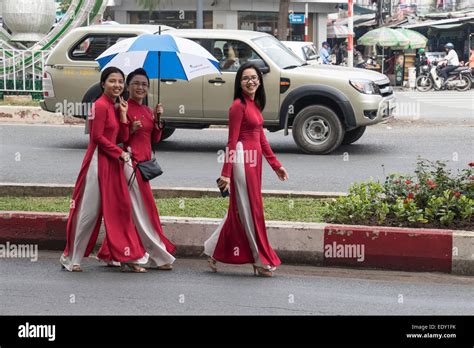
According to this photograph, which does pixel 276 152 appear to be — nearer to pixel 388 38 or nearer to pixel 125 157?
pixel 125 157

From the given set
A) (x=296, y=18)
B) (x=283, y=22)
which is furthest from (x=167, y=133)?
(x=296, y=18)

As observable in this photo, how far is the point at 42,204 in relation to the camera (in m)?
9.43

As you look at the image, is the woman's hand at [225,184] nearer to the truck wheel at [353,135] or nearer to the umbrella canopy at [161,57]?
the umbrella canopy at [161,57]

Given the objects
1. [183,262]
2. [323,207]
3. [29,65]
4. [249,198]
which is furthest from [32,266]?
[29,65]

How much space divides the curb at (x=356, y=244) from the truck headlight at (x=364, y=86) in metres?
6.83

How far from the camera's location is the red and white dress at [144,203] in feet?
25.9

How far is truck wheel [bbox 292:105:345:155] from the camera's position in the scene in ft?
48.4

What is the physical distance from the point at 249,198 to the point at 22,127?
11423mm

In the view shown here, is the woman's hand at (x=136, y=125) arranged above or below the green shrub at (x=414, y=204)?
above

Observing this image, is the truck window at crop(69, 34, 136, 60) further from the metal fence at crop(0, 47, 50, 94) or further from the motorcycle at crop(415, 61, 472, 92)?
the motorcycle at crop(415, 61, 472, 92)

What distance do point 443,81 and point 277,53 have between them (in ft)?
55.4

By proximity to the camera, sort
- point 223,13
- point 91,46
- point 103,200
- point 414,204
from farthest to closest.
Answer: point 223,13 → point 91,46 → point 414,204 → point 103,200

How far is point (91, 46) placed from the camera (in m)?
15.6

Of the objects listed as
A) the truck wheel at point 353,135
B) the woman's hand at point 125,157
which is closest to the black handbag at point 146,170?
the woman's hand at point 125,157
